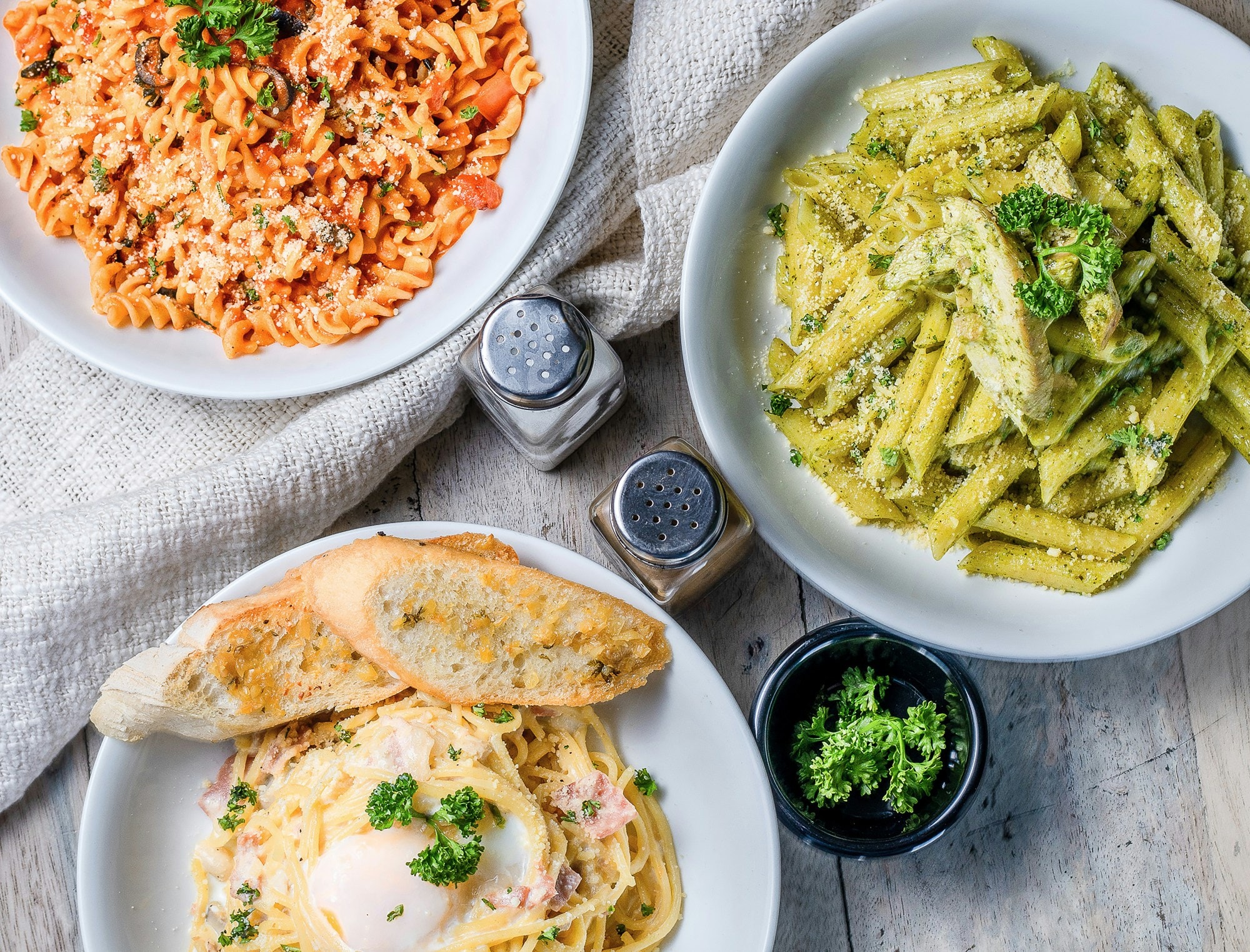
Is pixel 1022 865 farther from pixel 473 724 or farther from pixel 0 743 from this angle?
pixel 0 743

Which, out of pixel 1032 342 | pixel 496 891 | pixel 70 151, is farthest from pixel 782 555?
pixel 70 151

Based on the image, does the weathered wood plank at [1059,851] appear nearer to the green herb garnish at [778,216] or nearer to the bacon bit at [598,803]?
the bacon bit at [598,803]

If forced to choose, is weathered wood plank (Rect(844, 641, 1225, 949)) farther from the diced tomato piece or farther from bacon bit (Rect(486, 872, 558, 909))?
the diced tomato piece

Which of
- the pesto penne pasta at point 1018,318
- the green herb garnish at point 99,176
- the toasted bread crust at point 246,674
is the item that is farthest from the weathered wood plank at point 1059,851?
the green herb garnish at point 99,176

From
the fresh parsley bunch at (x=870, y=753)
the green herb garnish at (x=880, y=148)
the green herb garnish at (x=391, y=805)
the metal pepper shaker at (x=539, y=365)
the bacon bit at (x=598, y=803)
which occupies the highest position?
the green herb garnish at (x=880, y=148)

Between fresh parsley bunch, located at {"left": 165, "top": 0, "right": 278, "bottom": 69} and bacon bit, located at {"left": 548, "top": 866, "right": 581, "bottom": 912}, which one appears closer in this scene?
bacon bit, located at {"left": 548, "top": 866, "right": 581, "bottom": 912}

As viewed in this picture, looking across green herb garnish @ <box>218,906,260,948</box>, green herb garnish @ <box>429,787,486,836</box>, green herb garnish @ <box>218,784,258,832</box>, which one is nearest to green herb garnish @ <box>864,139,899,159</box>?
green herb garnish @ <box>429,787,486,836</box>

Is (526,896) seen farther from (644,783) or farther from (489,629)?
(489,629)

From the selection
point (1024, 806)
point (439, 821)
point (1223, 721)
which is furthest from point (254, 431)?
point (1223, 721)
